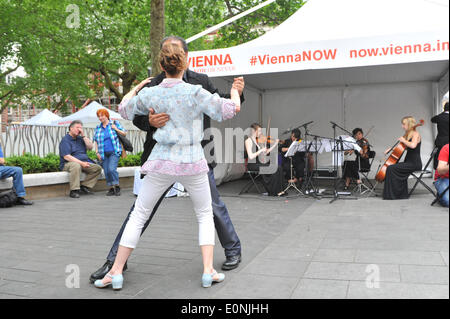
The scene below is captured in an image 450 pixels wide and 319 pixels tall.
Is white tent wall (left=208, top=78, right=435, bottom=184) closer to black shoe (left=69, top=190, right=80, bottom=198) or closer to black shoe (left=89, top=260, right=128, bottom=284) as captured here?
black shoe (left=69, top=190, right=80, bottom=198)

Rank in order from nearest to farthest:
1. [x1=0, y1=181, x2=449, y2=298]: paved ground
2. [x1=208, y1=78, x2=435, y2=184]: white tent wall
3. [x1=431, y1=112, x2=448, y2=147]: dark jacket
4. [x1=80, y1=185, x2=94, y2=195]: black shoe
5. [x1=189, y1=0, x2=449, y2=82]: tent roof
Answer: [x1=431, y1=112, x2=448, y2=147]: dark jacket
[x1=0, y1=181, x2=449, y2=298]: paved ground
[x1=189, y1=0, x2=449, y2=82]: tent roof
[x1=80, y1=185, x2=94, y2=195]: black shoe
[x1=208, y1=78, x2=435, y2=184]: white tent wall

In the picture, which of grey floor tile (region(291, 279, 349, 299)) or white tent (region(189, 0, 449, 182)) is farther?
white tent (region(189, 0, 449, 182))

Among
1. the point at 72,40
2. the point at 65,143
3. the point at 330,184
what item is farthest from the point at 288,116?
the point at 72,40

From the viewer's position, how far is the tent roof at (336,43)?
6.72m

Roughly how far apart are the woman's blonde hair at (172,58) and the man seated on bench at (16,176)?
5618 millimetres

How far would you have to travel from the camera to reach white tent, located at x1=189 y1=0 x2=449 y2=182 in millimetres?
6820

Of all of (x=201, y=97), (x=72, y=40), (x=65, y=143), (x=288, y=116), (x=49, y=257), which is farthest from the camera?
(x=72, y=40)

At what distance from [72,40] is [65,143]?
50.9ft

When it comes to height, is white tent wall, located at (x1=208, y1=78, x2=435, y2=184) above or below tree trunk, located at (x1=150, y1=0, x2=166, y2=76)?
below

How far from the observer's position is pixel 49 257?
414 centimetres

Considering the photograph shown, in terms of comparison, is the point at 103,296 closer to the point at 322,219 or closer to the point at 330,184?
the point at 322,219

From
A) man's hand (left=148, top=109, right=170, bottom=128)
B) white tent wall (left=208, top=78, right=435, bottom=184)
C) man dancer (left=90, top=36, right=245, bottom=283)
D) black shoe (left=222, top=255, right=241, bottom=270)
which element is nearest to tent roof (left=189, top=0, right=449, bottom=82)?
white tent wall (left=208, top=78, right=435, bottom=184)

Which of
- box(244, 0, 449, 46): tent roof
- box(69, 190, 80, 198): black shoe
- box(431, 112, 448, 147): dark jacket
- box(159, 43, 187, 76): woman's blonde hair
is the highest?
box(244, 0, 449, 46): tent roof

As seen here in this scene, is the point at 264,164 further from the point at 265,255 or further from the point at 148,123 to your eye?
the point at 148,123
